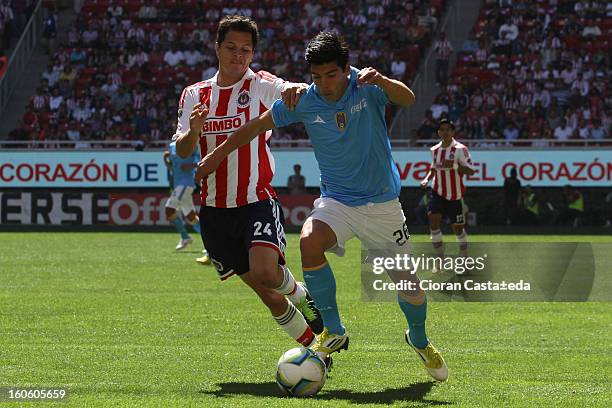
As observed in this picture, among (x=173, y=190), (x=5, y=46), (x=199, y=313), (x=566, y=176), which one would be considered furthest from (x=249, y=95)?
(x=5, y=46)

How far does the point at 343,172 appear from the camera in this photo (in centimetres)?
808

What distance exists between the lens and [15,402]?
6965mm

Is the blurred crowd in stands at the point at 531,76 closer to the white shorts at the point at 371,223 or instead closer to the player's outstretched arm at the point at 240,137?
the white shorts at the point at 371,223

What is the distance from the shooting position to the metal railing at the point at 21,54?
36.7 m

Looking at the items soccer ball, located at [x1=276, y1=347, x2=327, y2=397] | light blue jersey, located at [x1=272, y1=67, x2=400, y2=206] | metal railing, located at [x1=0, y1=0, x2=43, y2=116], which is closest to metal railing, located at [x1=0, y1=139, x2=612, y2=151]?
metal railing, located at [x1=0, y1=0, x2=43, y2=116]

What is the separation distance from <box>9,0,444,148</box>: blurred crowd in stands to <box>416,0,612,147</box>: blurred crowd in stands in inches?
72.7

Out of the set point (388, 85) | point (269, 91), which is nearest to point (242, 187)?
point (269, 91)

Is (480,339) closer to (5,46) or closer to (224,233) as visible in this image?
(224,233)

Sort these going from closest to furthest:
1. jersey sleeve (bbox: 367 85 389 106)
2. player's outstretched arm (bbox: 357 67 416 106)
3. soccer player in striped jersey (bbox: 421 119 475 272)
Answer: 1. player's outstretched arm (bbox: 357 67 416 106)
2. jersey sleeve (bbox: 367 85 389 106)
3. soccer player in striped jersey (bbox: 421 119 475 272)

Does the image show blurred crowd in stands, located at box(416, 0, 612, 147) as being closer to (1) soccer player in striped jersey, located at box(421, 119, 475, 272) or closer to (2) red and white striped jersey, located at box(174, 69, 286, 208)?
(1) soccer player in striped jersey, located at box(421, 119, 475, 272)

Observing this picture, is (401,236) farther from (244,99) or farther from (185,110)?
(185,110)

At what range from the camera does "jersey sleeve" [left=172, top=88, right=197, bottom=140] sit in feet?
28.0

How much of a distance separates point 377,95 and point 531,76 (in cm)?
2657

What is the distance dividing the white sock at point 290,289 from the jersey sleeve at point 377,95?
1449mm
